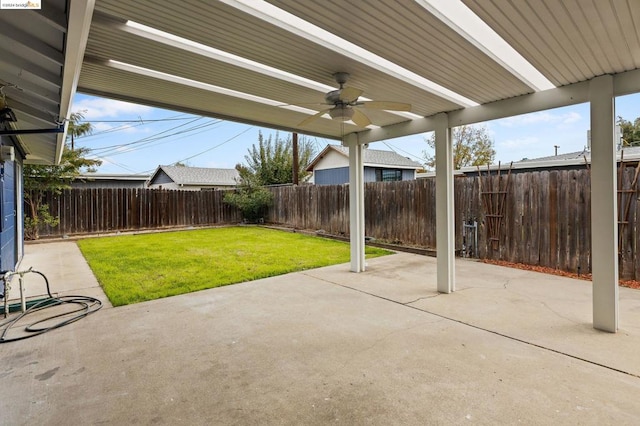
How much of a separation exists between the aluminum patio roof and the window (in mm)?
12521

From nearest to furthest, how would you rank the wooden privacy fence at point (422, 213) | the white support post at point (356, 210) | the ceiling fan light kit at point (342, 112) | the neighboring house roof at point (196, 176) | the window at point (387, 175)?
the ceiling fan light kit at point (342, 112) < the wooden privacy fence at point (422, 213) < the white support post at point (356, 210) < the window at point (387, 175) < the neighboring house roof at point (196, 176)

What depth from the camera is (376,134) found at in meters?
5.90

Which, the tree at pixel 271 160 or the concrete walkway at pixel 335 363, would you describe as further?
the tree at pixel 271 160

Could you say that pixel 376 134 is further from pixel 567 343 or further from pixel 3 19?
pixel 3 19

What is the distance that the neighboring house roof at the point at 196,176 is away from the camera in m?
20.1

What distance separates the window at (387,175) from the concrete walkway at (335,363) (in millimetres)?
12585

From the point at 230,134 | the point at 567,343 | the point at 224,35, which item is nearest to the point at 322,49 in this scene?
the point at 224,35

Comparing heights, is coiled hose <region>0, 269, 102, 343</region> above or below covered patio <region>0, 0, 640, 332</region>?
below

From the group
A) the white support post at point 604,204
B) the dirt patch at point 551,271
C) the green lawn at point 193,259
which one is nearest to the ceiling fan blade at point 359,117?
the white support post at point 604,204

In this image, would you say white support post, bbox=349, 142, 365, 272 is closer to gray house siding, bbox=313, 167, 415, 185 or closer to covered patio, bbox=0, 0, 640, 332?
covered patio, bbox=0, 0, 640, 332

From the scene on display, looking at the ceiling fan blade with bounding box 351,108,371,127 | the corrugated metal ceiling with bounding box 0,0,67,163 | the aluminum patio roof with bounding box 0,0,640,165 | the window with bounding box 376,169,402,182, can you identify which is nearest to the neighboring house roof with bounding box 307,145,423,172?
the window with bounding box 376,169,402,182

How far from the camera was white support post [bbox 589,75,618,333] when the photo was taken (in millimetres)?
3287

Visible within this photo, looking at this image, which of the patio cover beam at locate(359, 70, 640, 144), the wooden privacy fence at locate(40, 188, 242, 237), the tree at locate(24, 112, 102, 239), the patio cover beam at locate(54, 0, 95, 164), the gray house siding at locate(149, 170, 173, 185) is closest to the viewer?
the patio cover beam at locate(54, 0, 95, 164)

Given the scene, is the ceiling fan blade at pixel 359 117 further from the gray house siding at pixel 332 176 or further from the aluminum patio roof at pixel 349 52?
the gray house siding at pixel 332 176
